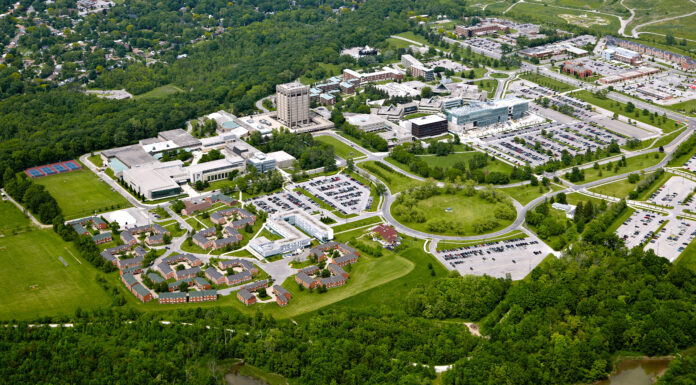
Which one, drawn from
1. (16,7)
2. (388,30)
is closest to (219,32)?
(388,30)

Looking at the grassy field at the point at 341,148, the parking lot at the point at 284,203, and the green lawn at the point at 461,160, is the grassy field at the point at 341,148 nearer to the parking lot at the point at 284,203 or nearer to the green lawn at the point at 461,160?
the green lawn at the point at 461,160

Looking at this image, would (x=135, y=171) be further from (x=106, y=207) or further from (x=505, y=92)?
(x=505, y=92)

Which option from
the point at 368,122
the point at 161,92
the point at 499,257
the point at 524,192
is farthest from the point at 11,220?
the point at 524,192

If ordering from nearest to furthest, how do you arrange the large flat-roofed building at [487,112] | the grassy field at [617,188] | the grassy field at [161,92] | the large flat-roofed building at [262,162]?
the grassy field at [617,188], the large flat-roofed building at [262,162], the large flat-roofed building at [487,112], the grassy field at [161,92]

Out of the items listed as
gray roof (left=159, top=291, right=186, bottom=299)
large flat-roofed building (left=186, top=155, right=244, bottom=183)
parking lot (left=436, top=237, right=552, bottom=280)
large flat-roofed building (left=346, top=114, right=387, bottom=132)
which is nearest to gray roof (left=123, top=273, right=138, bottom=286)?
gray roof (left=159, top=291, right=186, bottom=299)

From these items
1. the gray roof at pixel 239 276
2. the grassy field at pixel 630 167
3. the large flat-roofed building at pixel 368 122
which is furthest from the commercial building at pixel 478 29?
the gray roof at pixel 239 276

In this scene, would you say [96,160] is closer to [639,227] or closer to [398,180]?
[398,180]
